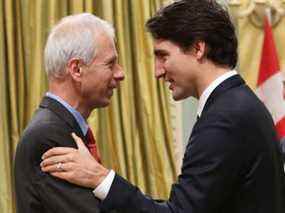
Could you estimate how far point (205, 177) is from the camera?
1.59m

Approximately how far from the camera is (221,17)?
1729 millimetres

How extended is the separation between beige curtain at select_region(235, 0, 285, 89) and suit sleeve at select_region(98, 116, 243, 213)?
5.73 feet

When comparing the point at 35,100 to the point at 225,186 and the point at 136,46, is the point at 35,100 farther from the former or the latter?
the point at 225,186

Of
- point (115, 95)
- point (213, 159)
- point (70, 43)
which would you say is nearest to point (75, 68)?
point (70, 43)

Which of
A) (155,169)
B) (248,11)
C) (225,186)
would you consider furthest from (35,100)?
(225,186)

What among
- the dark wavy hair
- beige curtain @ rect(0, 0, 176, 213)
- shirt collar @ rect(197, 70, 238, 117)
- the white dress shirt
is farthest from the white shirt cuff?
beige curtain @ rect(0, 0, 176, 213)

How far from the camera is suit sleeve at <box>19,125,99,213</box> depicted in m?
1.57

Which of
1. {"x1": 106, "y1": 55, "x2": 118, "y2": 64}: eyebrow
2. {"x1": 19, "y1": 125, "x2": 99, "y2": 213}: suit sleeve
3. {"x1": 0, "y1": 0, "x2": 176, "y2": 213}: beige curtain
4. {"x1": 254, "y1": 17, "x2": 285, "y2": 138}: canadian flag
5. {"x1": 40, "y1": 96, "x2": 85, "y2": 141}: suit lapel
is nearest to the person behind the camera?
{"x1": 19, "y1": 125, "x2": 99, "y2": 213}: suit sleeve

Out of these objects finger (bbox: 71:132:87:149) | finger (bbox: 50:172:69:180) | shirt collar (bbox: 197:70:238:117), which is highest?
shirt collar (bbox: 197:70:238:117)

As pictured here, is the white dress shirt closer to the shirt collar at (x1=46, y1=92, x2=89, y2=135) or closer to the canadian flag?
the shirt collar at (x1=46, y1=92, x2=89, y2=135)

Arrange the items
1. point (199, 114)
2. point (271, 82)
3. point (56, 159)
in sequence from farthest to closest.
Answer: point (271, 82) < point (199, 114) < point (56, 159)

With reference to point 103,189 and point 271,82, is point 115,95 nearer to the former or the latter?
point 271,82

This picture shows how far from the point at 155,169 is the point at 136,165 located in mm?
93

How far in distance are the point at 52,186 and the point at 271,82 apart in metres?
1.93
